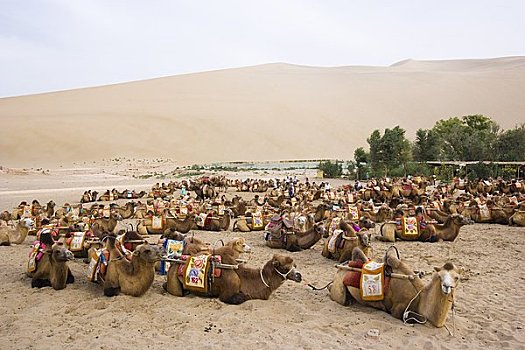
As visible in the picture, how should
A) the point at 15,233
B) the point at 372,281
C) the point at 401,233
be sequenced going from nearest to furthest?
1. the point at 372,281
2. the point at 15,233
3. the point at 401,233

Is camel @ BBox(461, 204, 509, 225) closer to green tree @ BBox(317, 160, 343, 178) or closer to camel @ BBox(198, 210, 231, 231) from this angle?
camel @ BBox(198, 210, 231, 231)

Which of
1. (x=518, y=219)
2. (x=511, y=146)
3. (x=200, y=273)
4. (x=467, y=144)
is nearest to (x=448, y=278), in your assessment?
(x=200, y=273)

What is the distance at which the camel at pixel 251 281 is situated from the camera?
795cm

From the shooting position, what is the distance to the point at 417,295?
7078mm

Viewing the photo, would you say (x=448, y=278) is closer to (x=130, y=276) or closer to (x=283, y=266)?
(x=283, y=266)

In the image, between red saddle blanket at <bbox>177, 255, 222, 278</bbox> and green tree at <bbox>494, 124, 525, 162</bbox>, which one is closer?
red saddle blanket at <bbox>177, 255, 222, 278</bbox>

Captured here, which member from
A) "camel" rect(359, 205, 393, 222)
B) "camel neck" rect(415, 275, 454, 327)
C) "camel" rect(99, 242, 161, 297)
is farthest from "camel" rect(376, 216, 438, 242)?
"camel" rect(99, 242, 161, 297)

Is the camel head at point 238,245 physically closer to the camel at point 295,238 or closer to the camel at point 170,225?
the camel at point 295,238

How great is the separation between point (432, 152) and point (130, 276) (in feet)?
142

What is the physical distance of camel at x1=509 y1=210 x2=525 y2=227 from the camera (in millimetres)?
16125

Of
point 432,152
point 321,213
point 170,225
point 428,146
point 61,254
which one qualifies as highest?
point 428,146

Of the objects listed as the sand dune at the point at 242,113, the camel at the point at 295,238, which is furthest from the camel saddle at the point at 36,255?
the sand dune at the point at 242,113

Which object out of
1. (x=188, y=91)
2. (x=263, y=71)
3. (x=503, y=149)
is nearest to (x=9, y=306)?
(x=503, y=149)

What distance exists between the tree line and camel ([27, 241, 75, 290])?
104ft
